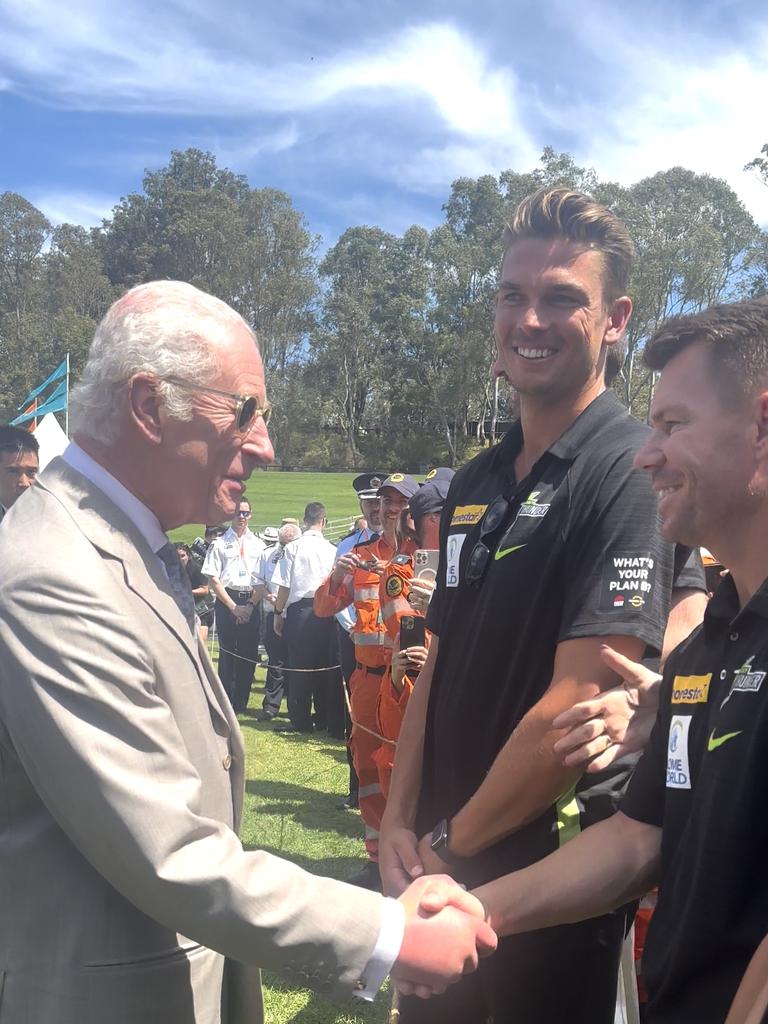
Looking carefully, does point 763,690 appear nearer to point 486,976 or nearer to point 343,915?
point 343,915

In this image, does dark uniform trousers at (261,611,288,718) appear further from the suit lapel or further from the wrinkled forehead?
the suit lapel

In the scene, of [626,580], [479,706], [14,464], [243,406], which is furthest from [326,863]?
[243,406]

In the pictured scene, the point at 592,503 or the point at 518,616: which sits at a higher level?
the point at 592,503

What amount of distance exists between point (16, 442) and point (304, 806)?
419 cm

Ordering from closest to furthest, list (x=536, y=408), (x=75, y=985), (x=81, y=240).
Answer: (x=75, y=985) < (x=536, y=408) < (x=81, y=240)

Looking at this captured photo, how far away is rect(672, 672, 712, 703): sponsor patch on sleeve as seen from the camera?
180 centimetres

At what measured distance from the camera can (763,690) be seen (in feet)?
5.26

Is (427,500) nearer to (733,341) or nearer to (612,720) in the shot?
(612,720)

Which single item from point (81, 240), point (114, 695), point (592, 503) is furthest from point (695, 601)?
point (81, 240)

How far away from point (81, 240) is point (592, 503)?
6859 cm

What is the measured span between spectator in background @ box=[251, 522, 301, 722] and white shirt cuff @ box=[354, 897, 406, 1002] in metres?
9.87

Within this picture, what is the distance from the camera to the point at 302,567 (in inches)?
460

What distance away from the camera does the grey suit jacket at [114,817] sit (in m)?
1.65

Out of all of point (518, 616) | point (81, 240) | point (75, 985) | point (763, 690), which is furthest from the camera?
point (81, 240)
